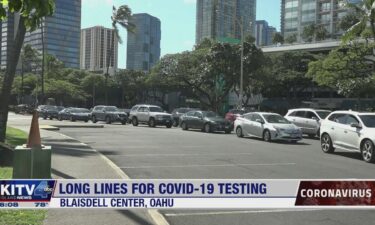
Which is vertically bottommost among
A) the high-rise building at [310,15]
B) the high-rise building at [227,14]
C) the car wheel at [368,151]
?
the car wheel at [368,151]

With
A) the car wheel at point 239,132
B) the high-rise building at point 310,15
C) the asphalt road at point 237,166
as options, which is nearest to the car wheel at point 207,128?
the car wheel at point 239,132

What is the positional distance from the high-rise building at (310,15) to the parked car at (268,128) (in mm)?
95605

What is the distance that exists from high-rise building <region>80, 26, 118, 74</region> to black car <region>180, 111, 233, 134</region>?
82171mm

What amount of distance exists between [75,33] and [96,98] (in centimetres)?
2442

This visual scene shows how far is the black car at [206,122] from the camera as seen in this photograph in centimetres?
3192

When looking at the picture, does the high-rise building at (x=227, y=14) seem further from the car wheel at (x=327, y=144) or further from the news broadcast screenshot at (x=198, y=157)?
the car wheel at (x=327, y=144)

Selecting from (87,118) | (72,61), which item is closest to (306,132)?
(87,118)

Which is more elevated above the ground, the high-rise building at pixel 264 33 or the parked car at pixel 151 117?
the high-rise building at pixel 264 33

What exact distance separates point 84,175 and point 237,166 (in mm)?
4500

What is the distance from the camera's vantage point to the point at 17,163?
7.57 m

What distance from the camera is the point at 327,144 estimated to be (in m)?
19.2

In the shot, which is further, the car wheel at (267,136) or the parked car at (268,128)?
the car wheel at (267,136)

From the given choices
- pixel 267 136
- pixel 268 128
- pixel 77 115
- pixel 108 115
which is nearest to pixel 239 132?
pixel 267 136

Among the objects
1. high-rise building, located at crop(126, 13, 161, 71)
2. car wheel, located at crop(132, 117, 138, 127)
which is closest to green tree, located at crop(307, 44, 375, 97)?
car wheel, located at crop(132, 117, 138, 127)
